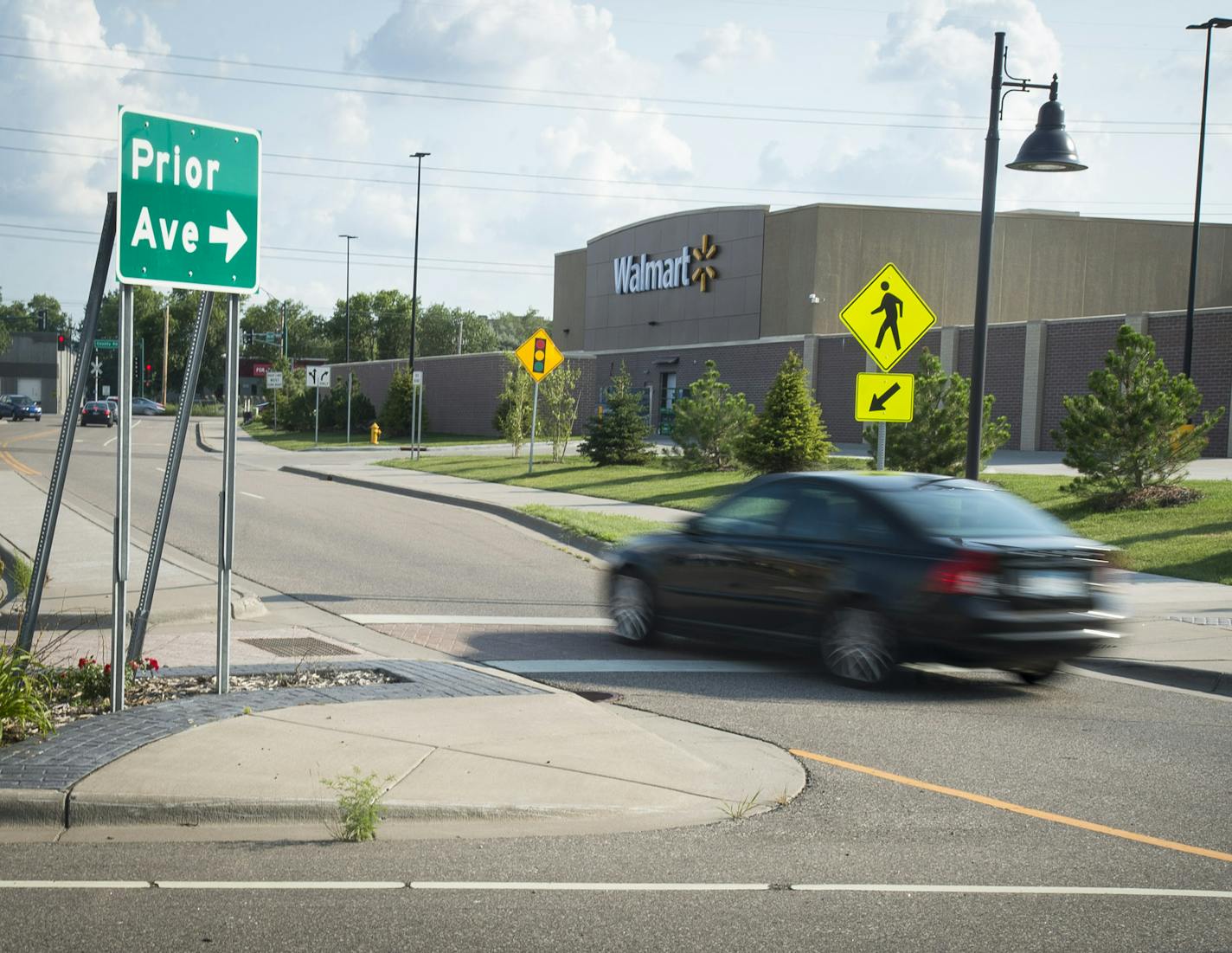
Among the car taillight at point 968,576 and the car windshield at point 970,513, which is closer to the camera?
the car taillight at point 968,576

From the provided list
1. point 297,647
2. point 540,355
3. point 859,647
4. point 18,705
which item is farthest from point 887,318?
point 540,355

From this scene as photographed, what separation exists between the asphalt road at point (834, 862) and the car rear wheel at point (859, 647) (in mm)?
236

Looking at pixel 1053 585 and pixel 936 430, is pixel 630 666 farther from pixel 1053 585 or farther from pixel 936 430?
pixel 936 430

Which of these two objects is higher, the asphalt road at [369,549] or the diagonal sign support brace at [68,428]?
the diagonal sign support brace at [68,428]

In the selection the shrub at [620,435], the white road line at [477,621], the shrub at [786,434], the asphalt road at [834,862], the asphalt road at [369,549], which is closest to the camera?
the asphalt road at [834,862]

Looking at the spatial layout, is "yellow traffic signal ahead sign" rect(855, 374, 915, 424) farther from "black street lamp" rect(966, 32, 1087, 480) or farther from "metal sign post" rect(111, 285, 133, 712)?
"metal sign post" rect(111, 285, 133, 712)

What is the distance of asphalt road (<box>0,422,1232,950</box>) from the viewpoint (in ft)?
15.1

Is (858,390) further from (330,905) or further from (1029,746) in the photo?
(330,905)

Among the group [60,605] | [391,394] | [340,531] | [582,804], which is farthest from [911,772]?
[391,394]

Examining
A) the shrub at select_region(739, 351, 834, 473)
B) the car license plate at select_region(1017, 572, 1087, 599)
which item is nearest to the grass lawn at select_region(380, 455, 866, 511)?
the shrub at select_region(739, 351, 834, 473)

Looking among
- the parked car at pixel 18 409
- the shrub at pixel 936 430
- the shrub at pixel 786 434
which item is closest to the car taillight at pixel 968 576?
the shrub at pixel 936 430

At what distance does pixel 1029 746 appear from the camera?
770 cm

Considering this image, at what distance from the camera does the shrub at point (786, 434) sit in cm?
2848

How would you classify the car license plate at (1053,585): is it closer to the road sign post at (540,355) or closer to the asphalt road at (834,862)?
the asphalt road at (834,862)
